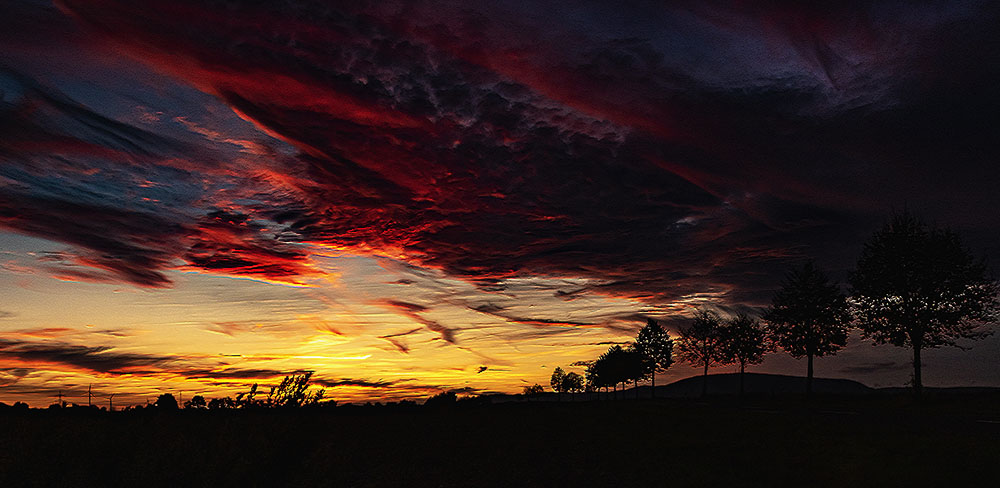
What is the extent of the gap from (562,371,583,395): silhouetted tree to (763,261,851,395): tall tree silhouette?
3719 inches

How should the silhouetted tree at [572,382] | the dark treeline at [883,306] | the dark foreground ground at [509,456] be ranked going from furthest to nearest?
the silhouetted tree at [572,382] < the dark treeline at [883,306] < the dark foreground ground at [509,456]

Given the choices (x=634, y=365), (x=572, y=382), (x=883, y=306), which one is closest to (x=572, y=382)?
(x=572, y=382)

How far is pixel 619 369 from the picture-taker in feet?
339

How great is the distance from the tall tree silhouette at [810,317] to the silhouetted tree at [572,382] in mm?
94471

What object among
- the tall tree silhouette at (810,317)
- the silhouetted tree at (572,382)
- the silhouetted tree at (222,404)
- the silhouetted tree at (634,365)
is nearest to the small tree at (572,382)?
the silhouetted tree at (572,382)

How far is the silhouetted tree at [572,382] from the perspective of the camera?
15188cm

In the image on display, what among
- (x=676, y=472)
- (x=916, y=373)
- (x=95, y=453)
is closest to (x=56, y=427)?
(x=95, y=453)

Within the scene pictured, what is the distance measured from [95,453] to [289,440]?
6365 millimetres

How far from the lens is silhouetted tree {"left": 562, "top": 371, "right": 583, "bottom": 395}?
498 feet

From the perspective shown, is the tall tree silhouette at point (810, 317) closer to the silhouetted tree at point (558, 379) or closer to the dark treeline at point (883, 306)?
the dark treeline at point (883, 306)

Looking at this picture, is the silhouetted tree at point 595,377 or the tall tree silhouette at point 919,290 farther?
the silhouetted tree at point 595,377

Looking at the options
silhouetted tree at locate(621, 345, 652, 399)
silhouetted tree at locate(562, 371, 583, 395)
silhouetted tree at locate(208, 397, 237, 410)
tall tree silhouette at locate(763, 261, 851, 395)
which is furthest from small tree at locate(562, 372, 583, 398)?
silhouetted tree at locate(208, 397, 237, 410)

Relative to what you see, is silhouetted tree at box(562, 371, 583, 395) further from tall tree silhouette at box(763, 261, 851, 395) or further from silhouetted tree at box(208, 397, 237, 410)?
silhouetted tree at box(208, 397, 237, 410)

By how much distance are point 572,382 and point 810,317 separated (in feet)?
322
